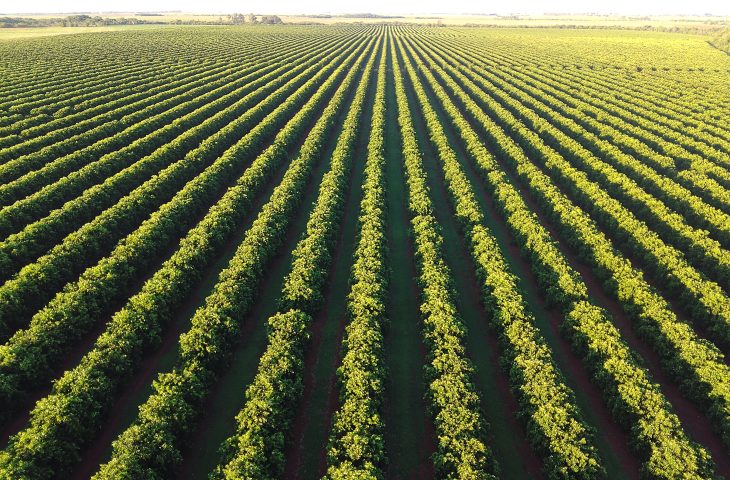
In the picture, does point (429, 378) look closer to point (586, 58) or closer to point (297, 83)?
point (297, 83)

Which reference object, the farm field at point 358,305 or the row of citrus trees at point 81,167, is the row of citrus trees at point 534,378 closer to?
the farm field at point 358,305

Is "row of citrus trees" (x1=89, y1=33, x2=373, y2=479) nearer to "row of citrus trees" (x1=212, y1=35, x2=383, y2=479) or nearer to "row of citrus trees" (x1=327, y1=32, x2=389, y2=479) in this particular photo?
"row of citrus trees" (x1=212, y1=35, x2=383, y2=479)

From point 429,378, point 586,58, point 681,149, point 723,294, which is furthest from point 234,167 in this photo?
point 586,58

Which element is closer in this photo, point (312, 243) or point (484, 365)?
point (484, 365)

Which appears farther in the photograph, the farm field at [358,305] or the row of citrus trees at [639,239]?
the row of citrus trees at [639,239]

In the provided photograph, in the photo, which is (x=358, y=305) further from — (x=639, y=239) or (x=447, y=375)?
(x=639, y=239)

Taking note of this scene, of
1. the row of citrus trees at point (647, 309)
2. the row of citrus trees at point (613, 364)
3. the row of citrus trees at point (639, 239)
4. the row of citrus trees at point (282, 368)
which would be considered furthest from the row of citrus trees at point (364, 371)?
the row of citrus trees at point (639, 239)
